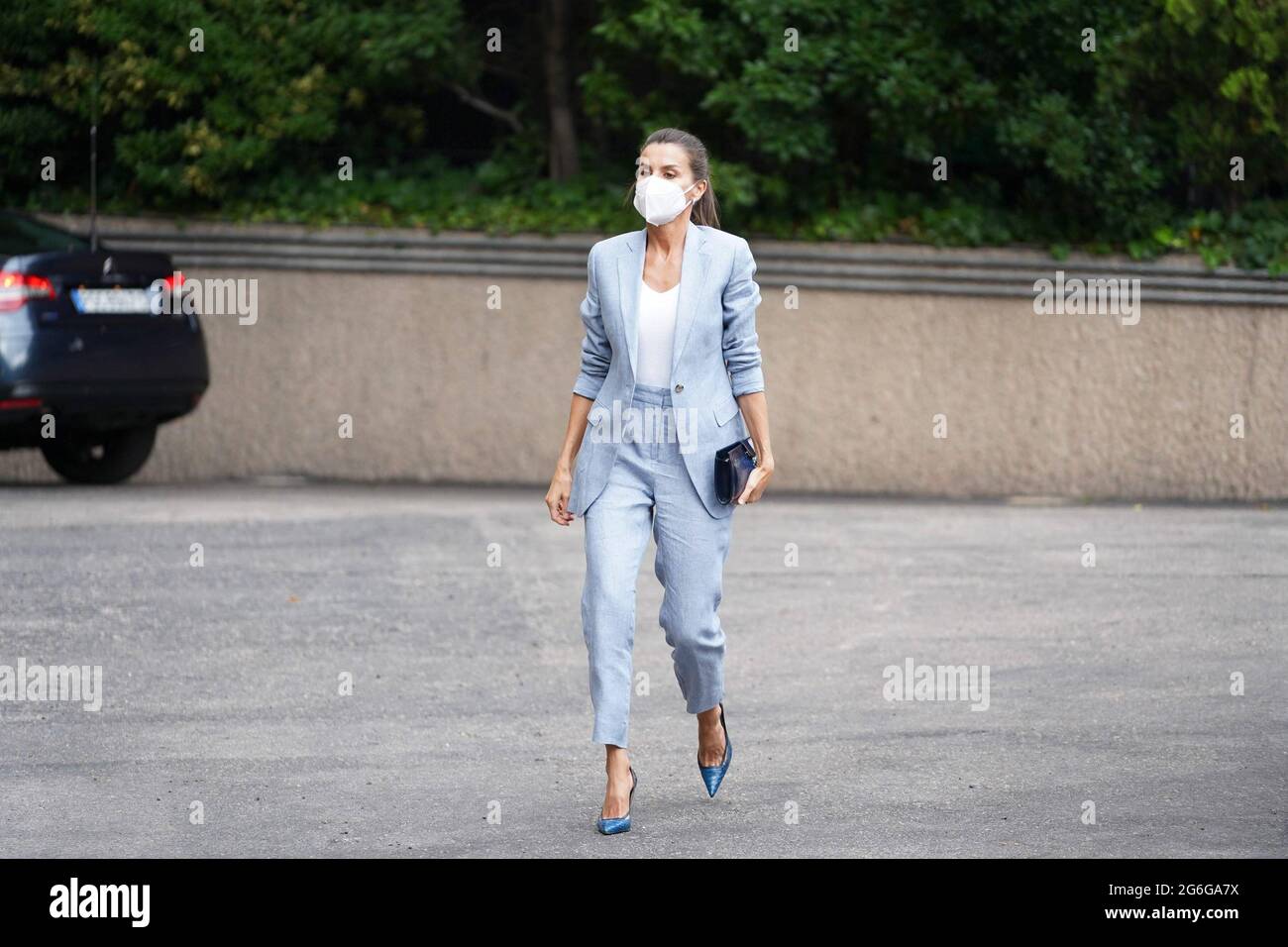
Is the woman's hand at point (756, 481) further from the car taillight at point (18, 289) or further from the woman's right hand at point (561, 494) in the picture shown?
the car taillight at point (18, 289)

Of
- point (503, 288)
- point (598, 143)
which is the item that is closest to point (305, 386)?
point (503, 288)

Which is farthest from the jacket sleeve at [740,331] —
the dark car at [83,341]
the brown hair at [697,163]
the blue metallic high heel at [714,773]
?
the dark car at [83,341]

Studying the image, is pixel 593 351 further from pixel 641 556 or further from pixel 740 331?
pixel 641 556

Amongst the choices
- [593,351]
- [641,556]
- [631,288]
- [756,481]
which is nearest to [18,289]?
[593,351]

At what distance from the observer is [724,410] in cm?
572

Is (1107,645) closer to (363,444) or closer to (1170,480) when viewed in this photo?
(1170,480)

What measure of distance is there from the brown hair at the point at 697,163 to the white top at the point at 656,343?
32cm

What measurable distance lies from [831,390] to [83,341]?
218 inches

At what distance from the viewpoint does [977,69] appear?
15.1m

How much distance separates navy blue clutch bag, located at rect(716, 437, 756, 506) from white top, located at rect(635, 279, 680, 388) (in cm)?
25

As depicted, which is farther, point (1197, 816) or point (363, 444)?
point (363, 444)

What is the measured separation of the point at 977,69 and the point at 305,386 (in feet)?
18.0
